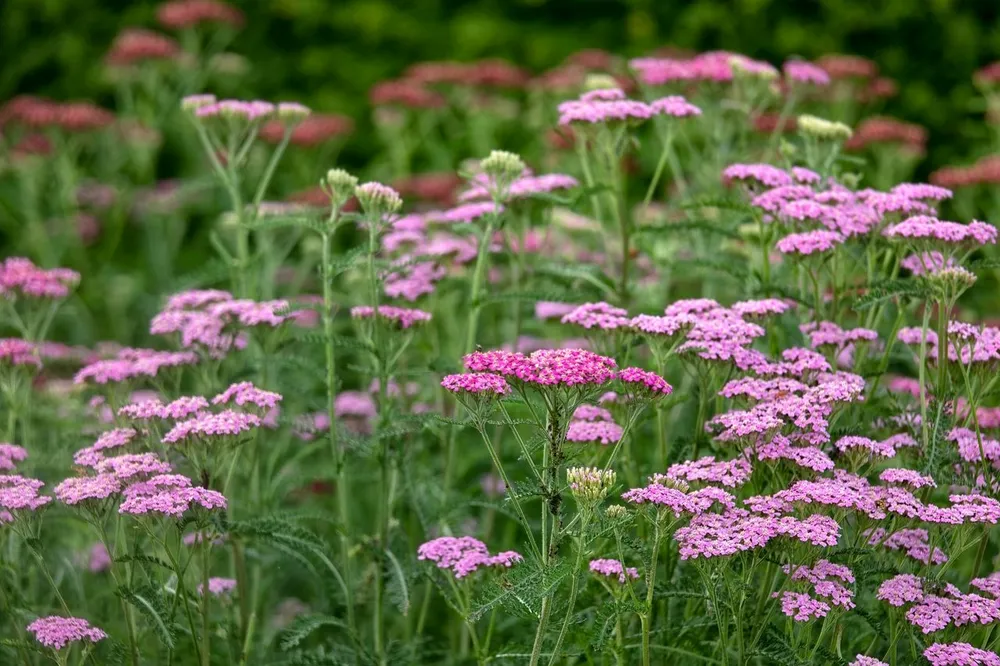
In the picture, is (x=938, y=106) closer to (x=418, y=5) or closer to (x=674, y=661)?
(x=418, y=5)

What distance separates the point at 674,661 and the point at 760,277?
1.27 m

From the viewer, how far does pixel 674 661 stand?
3408 mm

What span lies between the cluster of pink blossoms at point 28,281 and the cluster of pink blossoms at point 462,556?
1699 millimetres

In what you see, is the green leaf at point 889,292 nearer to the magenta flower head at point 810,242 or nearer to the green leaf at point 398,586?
the magenta flower head at point 810,242

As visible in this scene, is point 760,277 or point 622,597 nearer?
point 622,597

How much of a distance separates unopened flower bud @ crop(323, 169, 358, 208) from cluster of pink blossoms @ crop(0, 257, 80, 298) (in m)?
1.15

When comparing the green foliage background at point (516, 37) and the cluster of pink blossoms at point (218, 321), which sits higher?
the green foliage background at point (516, 37)

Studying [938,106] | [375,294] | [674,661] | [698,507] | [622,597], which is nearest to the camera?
[698,507]

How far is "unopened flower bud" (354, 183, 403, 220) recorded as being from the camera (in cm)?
352

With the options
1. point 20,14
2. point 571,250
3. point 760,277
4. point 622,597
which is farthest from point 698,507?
point 20,14

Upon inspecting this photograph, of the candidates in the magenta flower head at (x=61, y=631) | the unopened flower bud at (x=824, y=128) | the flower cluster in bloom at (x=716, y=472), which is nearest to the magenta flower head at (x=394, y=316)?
the flower cluster in bloom at (x=716, y=472)

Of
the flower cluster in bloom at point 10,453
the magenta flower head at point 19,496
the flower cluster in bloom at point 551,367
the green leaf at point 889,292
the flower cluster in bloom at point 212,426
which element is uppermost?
the green leaf at point 889,292

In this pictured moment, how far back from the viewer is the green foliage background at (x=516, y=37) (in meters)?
7.39

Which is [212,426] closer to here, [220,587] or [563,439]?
[220,587]
